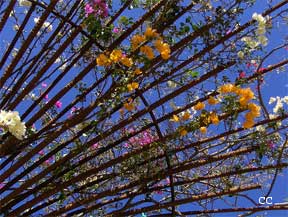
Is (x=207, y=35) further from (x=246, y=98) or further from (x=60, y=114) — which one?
(x=60, y=114)

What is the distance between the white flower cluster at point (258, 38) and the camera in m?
3.73

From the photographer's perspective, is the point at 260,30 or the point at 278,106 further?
the point at 278,106

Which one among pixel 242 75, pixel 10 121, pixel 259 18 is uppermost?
pixel 259 18

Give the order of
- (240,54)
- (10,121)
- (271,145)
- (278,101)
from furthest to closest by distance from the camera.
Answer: (278,101), (271,145), (240,54), (10,121)

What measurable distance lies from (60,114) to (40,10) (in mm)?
857

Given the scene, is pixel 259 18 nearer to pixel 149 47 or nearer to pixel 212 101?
pixel 212 101

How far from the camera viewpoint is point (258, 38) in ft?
12.7

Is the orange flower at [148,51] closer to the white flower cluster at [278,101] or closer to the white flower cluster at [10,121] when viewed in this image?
the white flower cluster at [10,121]

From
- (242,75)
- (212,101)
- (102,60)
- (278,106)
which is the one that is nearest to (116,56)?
(102,60)

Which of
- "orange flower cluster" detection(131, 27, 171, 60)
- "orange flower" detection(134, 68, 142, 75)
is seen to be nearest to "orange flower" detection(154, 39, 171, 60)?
"orange flower cluster" detection(131, 27, 171, 60)

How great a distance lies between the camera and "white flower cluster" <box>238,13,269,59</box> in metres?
3.73

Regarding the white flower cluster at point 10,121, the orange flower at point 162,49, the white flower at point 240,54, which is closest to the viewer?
the white flower cluster at point 10,121

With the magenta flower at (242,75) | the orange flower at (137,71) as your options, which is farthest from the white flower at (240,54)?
the orange flower at (137,71)

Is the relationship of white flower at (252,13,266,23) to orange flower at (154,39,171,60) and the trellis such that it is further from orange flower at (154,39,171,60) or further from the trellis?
orange flower at (154,39,171,60)
